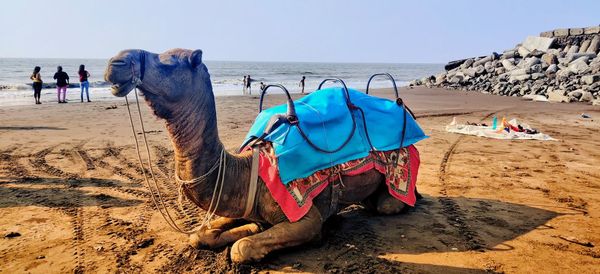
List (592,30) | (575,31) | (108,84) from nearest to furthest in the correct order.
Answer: (592,30)
(575,31)
(108,84)

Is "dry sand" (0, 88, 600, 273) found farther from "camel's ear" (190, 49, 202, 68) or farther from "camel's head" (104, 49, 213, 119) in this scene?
"camel's ear" (190, 49, 202, 68)

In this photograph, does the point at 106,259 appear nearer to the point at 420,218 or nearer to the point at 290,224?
the point at 290,224

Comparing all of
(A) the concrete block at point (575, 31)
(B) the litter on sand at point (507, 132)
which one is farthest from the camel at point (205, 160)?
(A) the concrete block at point (575, 31)

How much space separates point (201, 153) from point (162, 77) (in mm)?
704

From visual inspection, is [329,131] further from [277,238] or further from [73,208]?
[73,208]

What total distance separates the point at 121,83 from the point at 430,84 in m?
33.4

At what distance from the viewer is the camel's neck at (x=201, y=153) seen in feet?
11.2

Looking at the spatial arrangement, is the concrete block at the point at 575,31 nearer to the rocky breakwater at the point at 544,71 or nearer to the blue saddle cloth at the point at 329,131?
the rocky breakwater at the point at 544,71

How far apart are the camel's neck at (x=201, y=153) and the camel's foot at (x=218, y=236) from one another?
0.33m

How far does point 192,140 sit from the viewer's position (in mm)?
3463

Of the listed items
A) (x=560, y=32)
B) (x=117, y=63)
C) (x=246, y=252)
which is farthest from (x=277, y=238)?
(x=560, y=32)

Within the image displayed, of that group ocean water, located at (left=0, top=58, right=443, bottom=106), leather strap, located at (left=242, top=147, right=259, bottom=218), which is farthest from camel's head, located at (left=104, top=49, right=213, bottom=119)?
ocean water, located at (left=0, top=58, right=443, bottom=106)

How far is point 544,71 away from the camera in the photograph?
86.3ft

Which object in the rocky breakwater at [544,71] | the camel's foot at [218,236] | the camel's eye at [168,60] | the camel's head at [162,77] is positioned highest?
the rocky breakwater at [544,71]
